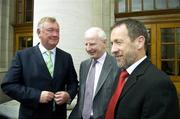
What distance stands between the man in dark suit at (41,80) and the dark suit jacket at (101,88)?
0.12 meters

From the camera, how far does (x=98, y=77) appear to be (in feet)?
9.09

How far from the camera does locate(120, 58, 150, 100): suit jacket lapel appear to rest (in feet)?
5.87

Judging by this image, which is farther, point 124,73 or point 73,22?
point 73,22

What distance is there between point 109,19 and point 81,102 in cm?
469

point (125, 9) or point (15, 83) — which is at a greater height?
point (125, 9)

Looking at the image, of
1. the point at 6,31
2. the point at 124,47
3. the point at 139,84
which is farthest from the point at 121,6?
the point at 139,84

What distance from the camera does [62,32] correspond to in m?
4.30

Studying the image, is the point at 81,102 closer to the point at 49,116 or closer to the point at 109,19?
the point at 49,116

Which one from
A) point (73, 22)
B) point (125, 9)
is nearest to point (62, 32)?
point (73, 22)

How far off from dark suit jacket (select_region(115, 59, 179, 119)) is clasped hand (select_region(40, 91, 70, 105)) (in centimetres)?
92

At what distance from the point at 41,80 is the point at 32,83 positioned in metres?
0.08

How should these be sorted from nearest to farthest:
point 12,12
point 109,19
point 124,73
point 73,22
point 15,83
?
point 124,73, point 15,83, point 73,22, point 109,19, point 12,12

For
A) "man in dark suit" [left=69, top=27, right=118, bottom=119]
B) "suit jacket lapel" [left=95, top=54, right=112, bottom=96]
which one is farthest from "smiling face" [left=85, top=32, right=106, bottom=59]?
"suit jacket lapel" [left=95, top=54, right=112, bottom=96]

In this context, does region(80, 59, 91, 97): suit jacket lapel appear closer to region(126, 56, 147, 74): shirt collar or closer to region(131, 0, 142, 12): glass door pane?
region(126, 56, 147, 74): shirt collar
